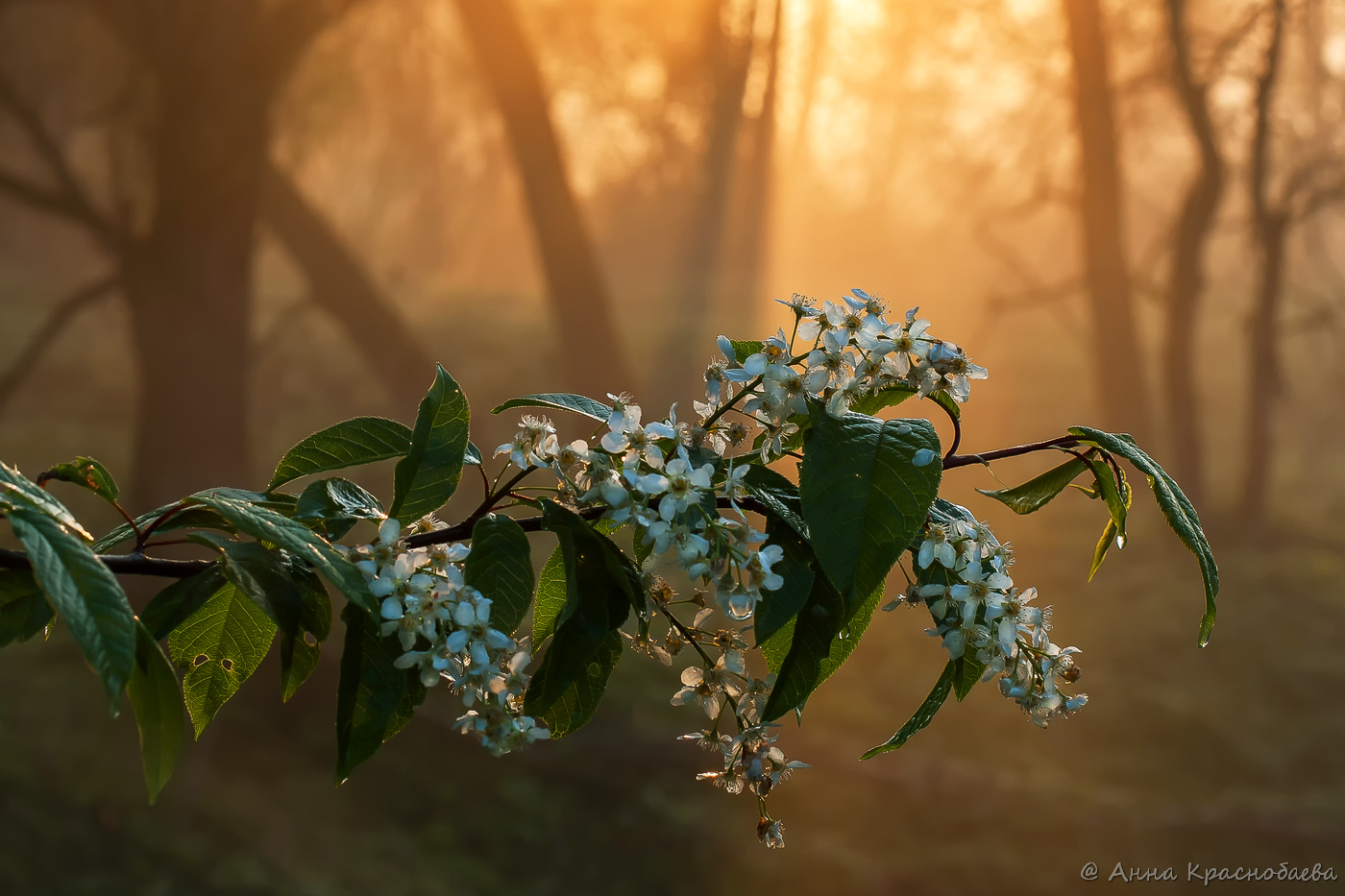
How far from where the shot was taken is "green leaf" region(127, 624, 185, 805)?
1.37ft

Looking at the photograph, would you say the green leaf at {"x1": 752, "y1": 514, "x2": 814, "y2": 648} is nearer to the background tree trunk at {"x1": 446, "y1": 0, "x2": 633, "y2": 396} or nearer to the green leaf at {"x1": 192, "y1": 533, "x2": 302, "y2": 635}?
the green leaf at {"x1": 192, "y1": 533, "x2": 302, "y2": 635}

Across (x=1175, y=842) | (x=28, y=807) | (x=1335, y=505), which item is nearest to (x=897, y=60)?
(x=1335, y=505)

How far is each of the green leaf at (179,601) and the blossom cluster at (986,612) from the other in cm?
35

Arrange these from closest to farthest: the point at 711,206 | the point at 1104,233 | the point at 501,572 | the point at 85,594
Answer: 1. the point at 85,594
2. the point at 501,572
3. the point at 1104,233
4. the point at 711,206

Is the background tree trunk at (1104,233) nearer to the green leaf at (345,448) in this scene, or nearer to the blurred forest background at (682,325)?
the blurred forest background at (682,325)

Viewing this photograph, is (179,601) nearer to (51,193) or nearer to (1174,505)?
(1174,505)

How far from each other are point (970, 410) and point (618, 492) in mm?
7802

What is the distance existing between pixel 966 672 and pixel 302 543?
0.35 metres

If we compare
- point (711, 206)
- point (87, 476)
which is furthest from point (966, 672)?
point (711, 206)

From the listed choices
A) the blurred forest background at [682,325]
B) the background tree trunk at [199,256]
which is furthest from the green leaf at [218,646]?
the background tree trunk at [199,256]

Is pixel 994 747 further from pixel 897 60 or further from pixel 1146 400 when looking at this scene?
pixel 897 60

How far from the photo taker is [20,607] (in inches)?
17.7

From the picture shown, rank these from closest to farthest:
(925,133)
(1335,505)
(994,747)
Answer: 1. (994,747)
2. (1335,505)
3. (925,133)

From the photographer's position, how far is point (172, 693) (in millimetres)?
424
